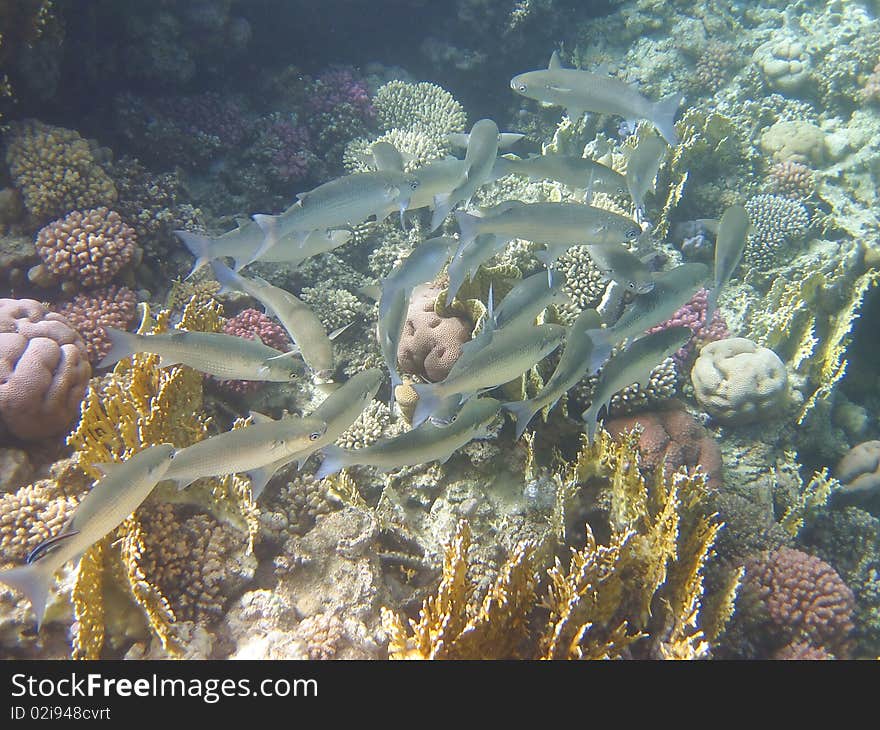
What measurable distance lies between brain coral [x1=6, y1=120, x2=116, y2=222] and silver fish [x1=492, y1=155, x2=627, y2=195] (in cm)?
457

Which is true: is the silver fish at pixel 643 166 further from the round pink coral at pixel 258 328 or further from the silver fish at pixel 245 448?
the round pink coral at pixel 258 328

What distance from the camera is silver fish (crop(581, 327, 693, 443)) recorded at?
289cm

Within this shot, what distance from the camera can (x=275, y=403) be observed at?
15.2 feet

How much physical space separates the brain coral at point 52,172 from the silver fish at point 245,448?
4596 mm

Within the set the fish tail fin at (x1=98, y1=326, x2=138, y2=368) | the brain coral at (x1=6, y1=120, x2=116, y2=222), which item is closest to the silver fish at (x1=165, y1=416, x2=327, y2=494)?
the fish tail fin at (x1=98, y1=326, x2=138, y2=368)

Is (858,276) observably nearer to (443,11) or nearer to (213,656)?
(213,656)

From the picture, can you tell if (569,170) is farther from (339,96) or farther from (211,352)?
(339,96)

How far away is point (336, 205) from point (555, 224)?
1387mm

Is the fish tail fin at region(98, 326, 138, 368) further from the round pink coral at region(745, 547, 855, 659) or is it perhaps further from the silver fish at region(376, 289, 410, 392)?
the round pink coral at region(745, 547, 855, 659)

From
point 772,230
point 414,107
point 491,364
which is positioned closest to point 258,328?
point 491,364

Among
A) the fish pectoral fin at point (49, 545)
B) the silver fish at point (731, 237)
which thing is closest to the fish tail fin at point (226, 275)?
the fish pectoral fin at point (49, 545)

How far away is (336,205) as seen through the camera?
3207mm

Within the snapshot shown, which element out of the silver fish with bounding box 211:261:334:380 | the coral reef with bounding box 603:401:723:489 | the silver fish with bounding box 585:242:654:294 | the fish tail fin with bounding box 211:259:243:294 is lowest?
the coral reef with bounding box 603:401:723:489

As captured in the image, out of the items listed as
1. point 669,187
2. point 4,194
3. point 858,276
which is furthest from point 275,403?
point 858,276
